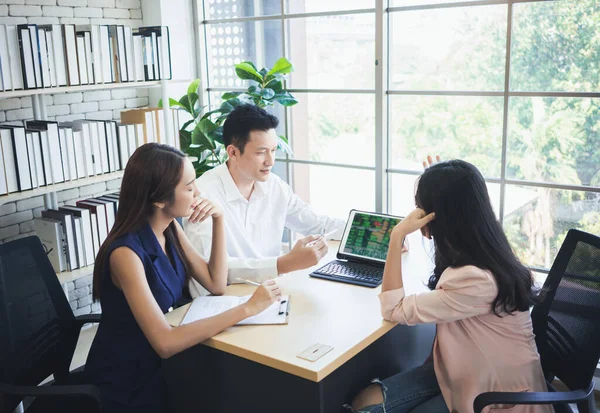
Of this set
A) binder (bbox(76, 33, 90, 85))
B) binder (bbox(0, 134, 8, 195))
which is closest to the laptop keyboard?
binder (bbox(0, 134, 8, 195))

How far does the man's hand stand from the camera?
2.32 meters

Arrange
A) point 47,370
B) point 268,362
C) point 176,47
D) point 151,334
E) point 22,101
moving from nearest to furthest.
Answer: point 268,362 < point 151,334 < point 47,370 < point 22,101 < point 176,47

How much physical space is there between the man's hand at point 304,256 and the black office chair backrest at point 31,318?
0.79 m

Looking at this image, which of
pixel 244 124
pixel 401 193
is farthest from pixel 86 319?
pixel 401 193

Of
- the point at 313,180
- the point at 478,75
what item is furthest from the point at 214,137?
the point at 478,75

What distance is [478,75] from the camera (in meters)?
2.96

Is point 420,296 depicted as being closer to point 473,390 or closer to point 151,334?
point 473,390

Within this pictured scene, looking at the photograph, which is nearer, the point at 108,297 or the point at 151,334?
the point at 151,334

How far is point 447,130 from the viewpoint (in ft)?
10.2

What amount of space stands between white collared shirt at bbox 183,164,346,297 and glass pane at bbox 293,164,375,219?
644 millimetres

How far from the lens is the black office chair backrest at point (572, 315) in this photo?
1.78 metres

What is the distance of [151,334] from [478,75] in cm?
198

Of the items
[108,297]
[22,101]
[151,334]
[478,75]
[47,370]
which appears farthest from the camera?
[22,101]

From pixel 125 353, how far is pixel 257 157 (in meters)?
1.05
